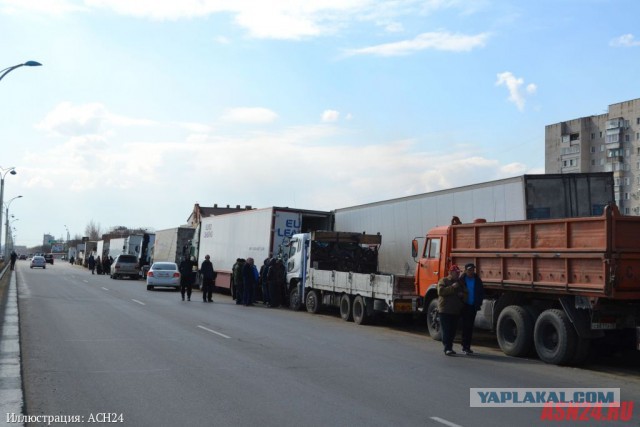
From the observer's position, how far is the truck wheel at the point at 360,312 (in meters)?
17.2

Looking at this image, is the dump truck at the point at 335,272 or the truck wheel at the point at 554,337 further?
the dump truck at the point at 335,272

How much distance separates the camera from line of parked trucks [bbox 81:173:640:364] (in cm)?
1057

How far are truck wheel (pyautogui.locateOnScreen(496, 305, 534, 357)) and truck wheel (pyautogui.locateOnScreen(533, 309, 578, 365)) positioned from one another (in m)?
0.16

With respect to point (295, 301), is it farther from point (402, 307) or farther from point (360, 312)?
point (402, 307)

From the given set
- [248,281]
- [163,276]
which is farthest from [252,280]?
[163,276]

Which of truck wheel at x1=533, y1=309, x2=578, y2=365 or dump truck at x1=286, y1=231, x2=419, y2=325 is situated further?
dump truck at x1=286, y1=231, x2=419, y2=325

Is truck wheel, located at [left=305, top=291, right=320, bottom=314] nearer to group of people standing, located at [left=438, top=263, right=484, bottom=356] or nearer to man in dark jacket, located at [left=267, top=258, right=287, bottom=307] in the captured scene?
man in dark jacket, located at [left=267, top=258, right=287, bottom=307]

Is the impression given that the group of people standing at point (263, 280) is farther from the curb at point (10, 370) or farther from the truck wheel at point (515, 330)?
the truck wheel at point (515, 330)

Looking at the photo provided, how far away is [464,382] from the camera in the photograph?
352 inches

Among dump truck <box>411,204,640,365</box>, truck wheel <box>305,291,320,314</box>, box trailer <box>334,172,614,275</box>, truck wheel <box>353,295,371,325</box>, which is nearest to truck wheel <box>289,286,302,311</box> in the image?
truck wheel <box>305,291,320,314</box>

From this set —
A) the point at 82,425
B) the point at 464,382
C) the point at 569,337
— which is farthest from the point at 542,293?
the point at 82,425

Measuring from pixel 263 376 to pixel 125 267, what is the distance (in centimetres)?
3773

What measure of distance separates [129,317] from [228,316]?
9.04 feet

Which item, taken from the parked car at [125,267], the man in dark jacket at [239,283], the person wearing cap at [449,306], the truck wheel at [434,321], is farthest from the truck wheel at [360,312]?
the parked car at [125,267]
